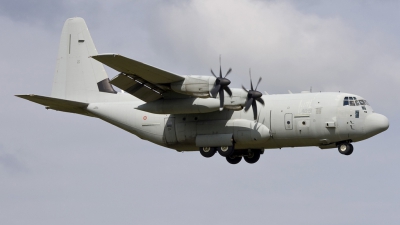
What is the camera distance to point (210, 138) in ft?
114

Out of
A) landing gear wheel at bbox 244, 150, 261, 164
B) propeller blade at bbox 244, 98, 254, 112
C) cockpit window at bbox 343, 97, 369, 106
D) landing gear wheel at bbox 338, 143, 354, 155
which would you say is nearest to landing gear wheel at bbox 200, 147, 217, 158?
landing gear wheel at bbox 244, 150, 261, 164

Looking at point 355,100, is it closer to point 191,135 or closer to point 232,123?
point 232,123

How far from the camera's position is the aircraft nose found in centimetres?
3322

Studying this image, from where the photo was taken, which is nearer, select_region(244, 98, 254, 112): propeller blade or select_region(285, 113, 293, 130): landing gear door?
select_region(244, 98, 254, 112): propeller blade

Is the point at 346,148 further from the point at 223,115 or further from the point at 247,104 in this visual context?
the point at 223,115

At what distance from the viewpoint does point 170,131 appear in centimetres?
3572

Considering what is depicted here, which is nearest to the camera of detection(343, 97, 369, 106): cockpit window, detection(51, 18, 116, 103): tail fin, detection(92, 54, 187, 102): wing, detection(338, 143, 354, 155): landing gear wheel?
detection(92, 54, 187, 102): wing

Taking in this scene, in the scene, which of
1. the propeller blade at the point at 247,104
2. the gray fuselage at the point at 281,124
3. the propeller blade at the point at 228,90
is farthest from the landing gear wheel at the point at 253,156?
the propeller blade at the point at 228,90

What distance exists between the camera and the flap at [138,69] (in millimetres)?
30214

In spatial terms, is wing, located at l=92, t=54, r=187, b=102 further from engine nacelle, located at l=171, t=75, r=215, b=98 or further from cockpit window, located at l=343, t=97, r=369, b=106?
cockpit window, located at l=343, t=97, r=369, b=106

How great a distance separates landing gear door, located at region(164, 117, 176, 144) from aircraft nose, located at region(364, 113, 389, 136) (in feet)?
30.8

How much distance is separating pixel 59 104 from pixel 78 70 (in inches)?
143

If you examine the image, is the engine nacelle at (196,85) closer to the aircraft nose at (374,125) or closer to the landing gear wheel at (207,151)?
the landing gear wheel at (207,151)

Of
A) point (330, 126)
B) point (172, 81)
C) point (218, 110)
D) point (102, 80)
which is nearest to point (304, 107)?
point (330, 126)
